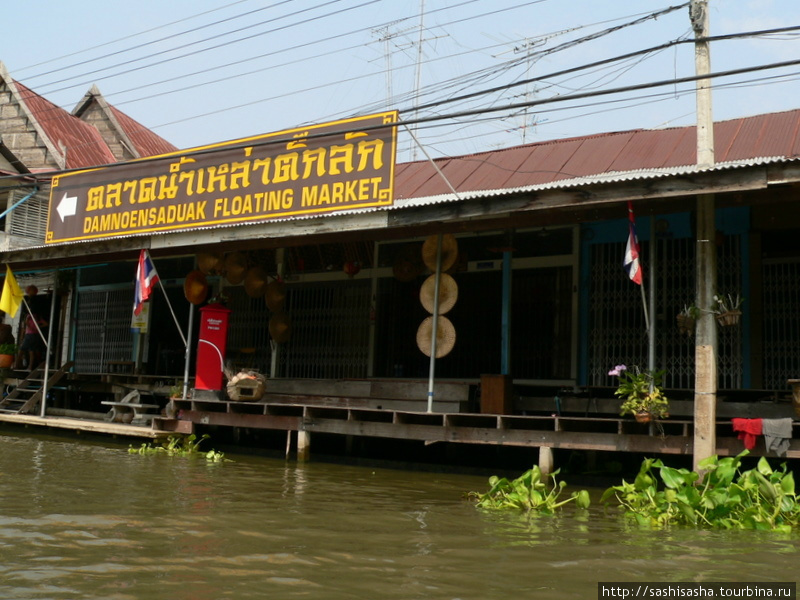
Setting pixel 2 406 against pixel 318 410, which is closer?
pixel 318 410

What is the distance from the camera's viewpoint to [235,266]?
1384 centimetres

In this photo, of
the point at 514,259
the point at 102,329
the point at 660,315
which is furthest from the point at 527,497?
the point at 102,329

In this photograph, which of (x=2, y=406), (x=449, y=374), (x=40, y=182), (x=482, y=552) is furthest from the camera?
(x=40, y=182)

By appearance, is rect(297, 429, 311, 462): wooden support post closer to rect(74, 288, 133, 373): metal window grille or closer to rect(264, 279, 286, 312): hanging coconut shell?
rect(264, 279, 286, 312): hanging coconut shell

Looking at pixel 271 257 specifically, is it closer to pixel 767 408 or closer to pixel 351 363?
pixel 351 363

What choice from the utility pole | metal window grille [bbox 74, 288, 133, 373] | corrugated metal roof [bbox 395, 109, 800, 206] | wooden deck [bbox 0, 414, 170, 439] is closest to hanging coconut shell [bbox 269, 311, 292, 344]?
wooden deck [bbox 0, 414, 170, 439]

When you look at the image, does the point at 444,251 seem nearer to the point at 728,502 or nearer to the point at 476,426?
the point at 476,426

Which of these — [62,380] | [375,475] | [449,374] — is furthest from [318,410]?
[62,380]

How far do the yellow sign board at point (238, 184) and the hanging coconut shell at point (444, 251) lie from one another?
891 mm

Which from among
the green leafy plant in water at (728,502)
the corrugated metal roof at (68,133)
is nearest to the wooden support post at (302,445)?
the green leafy plant in water at (728,502)

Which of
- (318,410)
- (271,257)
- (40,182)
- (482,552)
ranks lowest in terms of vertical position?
(482,552)

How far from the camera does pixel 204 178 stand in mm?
12742

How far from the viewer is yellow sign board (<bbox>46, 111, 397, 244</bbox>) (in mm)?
10961

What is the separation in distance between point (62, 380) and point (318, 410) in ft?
24.3
